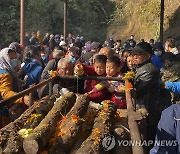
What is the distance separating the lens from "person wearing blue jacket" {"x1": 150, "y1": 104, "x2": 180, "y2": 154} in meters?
3.13

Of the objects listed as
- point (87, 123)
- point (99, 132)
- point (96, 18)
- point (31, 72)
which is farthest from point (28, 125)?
point (96, 18)

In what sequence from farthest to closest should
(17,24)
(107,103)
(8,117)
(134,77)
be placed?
(17,24) < (8,117) < (134,77) < (107,103)

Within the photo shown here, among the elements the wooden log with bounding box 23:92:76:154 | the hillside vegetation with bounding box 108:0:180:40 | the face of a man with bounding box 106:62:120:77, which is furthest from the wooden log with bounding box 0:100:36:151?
the hillside vegetation with bounding box 108:0:180:40

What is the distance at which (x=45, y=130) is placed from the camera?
364cm

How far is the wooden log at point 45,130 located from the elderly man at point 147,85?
115 centimetres

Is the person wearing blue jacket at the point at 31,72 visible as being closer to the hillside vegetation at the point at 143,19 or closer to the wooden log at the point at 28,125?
the wooden log at the point at 28,125

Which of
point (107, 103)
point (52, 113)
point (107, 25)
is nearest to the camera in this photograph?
point (52, 113)

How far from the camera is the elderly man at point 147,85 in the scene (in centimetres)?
533

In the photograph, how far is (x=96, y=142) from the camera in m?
3.46

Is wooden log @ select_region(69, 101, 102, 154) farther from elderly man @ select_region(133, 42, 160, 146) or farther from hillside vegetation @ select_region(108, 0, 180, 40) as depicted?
hillside vegetation @ select_region(108, 0, 180, 40)

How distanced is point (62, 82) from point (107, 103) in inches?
60.8

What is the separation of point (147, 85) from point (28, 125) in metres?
2.01

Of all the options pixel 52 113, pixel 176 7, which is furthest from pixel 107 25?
pixel 52 113

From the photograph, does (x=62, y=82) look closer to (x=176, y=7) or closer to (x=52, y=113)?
(x=52, y=113)
